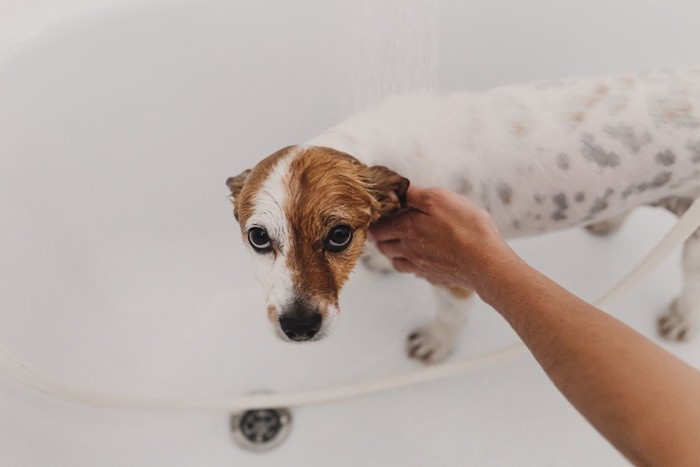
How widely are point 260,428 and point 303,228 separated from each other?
2.64ft

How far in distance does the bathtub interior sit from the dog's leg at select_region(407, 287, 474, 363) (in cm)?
6

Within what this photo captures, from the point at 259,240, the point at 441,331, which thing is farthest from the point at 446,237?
the point at 441,331

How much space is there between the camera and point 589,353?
69 cm

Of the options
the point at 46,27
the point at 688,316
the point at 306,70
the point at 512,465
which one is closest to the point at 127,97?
the point at 46,27

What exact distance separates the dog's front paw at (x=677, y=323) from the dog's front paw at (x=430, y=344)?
22.8 inches

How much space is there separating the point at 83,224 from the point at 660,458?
1.31 metres

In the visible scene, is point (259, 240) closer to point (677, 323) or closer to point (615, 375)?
point (615, 375)

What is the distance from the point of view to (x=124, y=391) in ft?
4.86

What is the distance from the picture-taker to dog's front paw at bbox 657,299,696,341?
5.15 feet

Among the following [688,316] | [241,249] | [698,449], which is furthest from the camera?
[241,249]

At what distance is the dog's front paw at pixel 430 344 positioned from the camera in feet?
5.03

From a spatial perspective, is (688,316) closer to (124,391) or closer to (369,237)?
(369,237)

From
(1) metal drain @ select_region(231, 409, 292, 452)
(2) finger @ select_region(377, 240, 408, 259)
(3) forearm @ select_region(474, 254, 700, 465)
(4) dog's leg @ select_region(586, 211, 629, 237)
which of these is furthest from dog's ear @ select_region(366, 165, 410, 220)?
(4) dog's leg @ select_region(586, 211, 629, 237)

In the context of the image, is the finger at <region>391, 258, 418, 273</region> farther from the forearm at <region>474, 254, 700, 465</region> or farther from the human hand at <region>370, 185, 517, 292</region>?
the forearm at <region>474, 254, 700, 465</region>
